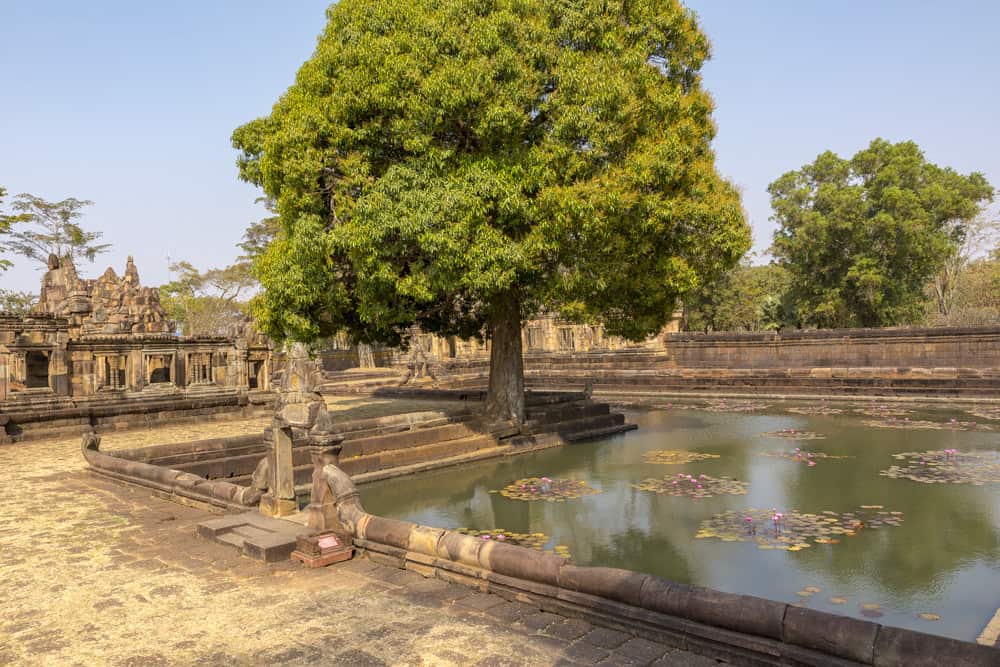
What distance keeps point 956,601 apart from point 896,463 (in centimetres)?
658

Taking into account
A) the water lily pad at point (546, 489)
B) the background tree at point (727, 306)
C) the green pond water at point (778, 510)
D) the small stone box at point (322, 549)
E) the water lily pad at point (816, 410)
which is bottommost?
the water lily pad at point (546, 489)

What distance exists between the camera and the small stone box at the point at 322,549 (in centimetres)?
606

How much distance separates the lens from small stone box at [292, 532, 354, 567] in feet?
19.9

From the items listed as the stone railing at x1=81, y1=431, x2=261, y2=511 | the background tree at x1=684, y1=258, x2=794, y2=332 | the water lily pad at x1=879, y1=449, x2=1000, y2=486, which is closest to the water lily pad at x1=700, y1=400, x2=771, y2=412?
the water lily pad at x1=879, y1=449, x2=1000, y2=486

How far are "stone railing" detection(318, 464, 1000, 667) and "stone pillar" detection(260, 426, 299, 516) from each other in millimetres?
1403

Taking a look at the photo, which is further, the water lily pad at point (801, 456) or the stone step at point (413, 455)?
the water lily pad at point (801, 456)

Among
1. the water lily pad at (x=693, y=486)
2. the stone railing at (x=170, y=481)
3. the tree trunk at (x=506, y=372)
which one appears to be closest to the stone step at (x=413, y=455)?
the tree trunk at (x=506, y=372)

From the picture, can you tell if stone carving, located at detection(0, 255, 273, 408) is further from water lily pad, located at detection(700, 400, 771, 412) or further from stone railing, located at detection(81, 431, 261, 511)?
water lily pad, located at detection(700, 400, 771, 412)

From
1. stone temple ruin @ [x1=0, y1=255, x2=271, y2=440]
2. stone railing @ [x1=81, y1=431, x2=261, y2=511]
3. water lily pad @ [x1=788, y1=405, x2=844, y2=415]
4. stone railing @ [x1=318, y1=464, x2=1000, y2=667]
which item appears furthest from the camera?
water lily pad @ [x1=788, y1=405, x2=844, y2=415]

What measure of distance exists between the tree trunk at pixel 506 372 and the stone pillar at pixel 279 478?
7304mm

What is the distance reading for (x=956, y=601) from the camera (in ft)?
19.0

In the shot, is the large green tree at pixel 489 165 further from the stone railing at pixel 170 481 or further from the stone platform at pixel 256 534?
the stone platform at pixel 256 534

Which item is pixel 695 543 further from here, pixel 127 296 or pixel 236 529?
pixel 127 296

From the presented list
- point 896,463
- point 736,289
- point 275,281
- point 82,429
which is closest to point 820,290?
point 736,289
